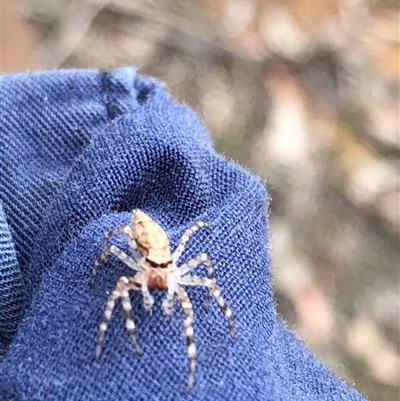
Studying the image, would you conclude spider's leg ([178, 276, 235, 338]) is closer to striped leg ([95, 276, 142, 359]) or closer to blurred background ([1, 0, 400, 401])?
striped leg ([95, 276, 142, 359])

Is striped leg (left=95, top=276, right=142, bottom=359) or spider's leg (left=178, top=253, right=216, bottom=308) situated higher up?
spider's leg (left=178, top=253, right=216, bottom=308)

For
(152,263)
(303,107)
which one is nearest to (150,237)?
(152,263)

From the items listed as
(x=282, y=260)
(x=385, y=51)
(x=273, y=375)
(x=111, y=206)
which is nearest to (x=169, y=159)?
(x=111, y=206)

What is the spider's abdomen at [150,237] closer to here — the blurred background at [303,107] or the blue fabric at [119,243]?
the blue fabric at [119,243]

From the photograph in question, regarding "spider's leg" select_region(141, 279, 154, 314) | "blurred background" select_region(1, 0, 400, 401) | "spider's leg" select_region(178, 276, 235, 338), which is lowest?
"blurred background" select_region(1, 0, 400, 401)

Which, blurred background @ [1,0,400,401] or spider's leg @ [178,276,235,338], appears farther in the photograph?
blurred background @ [1,0,400,401]

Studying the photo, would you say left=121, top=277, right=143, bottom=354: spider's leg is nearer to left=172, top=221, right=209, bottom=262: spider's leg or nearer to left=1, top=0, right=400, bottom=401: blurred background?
left=172, top=221, right=209, bottom=262: spider's leg

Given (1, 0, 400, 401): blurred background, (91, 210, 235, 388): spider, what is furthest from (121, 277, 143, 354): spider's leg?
(1, 0, 400, 401): blurred background
